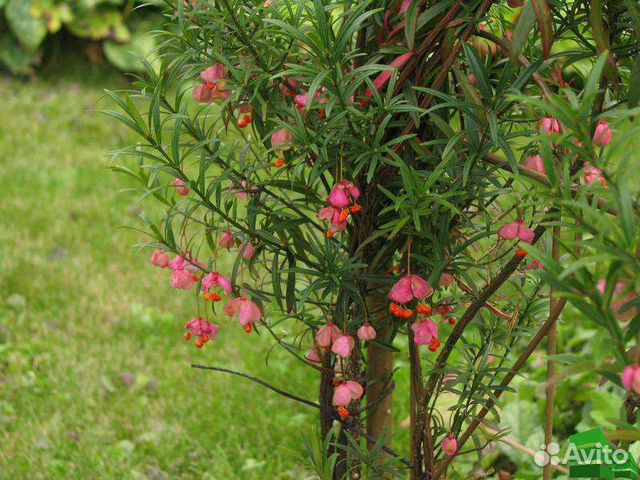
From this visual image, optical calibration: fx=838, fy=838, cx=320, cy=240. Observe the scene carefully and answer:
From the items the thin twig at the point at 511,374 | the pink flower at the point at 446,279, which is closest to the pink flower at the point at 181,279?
the pink flower at the point at 446,279

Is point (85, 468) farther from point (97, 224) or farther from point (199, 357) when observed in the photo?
point (97, 224)

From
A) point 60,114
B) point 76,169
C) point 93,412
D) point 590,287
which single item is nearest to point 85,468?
point 93,412

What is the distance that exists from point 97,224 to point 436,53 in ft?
10.2

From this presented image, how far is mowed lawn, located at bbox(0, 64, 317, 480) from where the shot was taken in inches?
104

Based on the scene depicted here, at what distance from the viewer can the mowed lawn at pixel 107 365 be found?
2.63 m

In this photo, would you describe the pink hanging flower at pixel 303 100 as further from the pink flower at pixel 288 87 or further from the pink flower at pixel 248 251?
the pink flower at pixel 248 251

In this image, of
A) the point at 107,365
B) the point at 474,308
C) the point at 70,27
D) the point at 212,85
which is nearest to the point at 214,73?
the point at 212,85

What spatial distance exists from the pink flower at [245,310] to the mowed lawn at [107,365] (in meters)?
0.42

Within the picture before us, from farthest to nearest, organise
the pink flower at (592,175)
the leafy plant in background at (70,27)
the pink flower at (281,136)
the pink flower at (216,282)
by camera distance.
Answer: the leafy plant in background at (70,27) → the pink flower at (216,282) → the pink flower at (281,136) → the pink flower at (592,175)

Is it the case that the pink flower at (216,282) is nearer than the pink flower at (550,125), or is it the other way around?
the pink flower at (550,125)

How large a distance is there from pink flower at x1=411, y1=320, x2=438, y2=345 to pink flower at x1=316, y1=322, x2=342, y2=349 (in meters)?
0.14

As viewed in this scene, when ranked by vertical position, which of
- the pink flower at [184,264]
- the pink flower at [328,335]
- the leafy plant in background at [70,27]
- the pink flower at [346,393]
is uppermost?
the leafy plant in background at [70,27]

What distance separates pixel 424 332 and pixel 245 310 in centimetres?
33

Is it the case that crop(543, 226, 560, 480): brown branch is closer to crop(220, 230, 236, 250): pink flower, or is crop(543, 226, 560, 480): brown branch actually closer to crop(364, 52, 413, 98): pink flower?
crop(364, 52, 413, 98): pink flower
